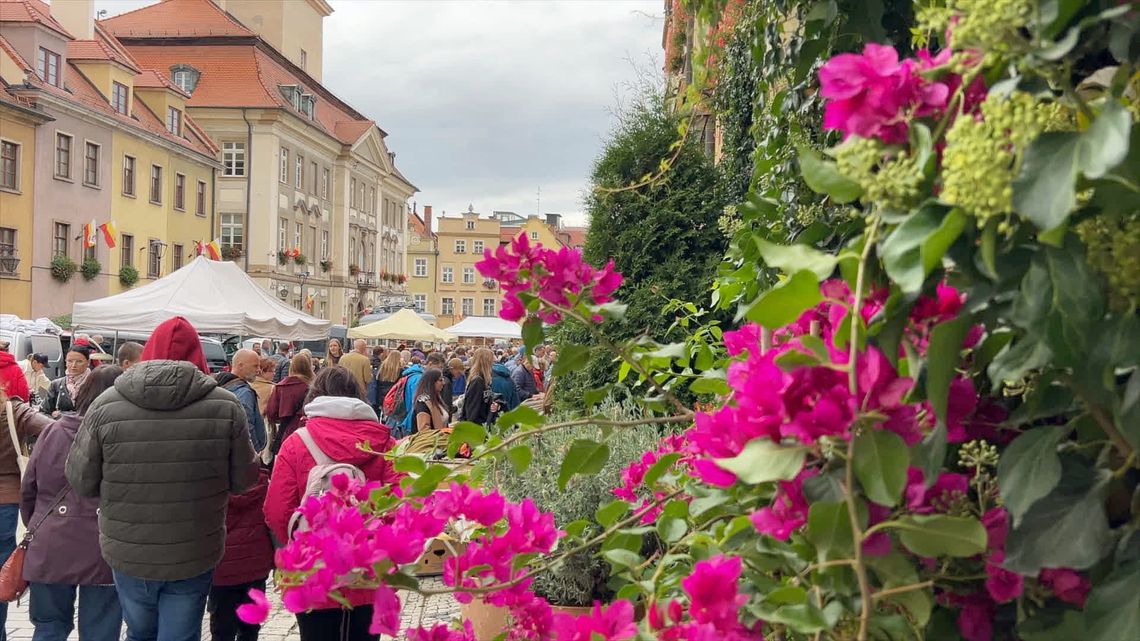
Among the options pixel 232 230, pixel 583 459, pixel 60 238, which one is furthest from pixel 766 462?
pixel 232 230

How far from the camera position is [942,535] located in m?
0.95

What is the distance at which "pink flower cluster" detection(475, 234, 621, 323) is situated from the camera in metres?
1.64

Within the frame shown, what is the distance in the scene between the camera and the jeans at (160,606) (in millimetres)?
4535

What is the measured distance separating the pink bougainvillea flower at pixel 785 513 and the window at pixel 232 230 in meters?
46.8

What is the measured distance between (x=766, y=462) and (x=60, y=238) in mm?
33372

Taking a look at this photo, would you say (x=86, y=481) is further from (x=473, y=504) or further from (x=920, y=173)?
(x=920, y=173)

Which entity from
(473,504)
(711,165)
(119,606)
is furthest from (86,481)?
(711,165)

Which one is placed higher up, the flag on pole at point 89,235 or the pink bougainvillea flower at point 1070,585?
the flag on pole at point 89,235

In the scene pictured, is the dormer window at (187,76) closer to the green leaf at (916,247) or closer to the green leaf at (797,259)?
the green leaf at (797,259)

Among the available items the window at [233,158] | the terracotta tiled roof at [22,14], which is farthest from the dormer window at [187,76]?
the terracotta tiled roof at [22,14]

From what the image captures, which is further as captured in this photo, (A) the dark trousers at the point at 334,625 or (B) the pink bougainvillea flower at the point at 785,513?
(A) the dark trousers at the point at 334,625

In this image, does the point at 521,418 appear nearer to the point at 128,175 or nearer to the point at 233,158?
the point at 128,175

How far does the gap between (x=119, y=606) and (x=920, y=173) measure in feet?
17.2

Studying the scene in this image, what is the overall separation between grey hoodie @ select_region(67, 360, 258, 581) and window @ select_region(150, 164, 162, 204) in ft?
111
